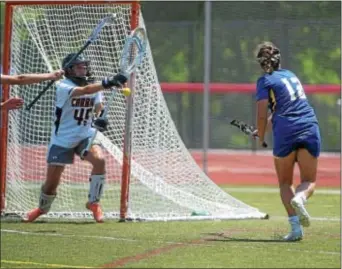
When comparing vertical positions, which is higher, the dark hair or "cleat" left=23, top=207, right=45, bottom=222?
the dark hair

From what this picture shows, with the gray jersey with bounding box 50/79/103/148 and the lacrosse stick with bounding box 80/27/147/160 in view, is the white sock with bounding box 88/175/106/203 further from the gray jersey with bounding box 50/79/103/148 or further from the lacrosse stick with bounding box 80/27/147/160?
the lacrosse stick with bounding box 80/27/147/160

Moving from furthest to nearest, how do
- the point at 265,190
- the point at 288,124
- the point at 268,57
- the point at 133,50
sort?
the point at 265,190 → the point at 133,50 → the point at 268,57 → the point at 288,124

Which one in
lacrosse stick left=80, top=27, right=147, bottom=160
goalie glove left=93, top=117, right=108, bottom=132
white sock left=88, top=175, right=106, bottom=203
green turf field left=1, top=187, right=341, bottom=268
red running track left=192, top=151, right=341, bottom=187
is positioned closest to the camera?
green turf field left=1, top=187, right=341, bottom=268

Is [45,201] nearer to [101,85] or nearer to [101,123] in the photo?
[101,123]

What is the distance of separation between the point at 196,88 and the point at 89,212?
27.0ft

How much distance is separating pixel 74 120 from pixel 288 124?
8.10 ft

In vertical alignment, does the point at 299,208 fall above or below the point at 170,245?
above

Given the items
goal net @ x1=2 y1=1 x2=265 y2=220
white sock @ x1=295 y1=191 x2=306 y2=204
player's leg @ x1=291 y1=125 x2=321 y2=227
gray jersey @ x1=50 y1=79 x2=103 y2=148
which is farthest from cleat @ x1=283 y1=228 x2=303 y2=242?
gray jersey @ x1=50 y1=79 x2=103 y2=148

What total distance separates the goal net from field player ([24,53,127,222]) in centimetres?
48

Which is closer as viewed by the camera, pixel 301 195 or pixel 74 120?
pixel 301 195

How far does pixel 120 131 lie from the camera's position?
11.2m

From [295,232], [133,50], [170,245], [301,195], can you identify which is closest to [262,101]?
[301,195]

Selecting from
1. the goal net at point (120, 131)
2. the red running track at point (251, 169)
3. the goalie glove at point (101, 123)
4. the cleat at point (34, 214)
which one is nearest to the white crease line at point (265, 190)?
the red running track at point (251, 169)

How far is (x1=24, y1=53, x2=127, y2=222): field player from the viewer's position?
1020 cm
